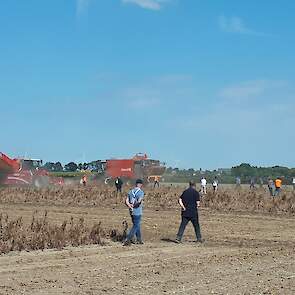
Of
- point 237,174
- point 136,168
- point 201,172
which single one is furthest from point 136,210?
point 237,174

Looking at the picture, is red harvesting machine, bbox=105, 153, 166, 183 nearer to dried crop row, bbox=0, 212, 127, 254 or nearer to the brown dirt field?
the brown dirt field

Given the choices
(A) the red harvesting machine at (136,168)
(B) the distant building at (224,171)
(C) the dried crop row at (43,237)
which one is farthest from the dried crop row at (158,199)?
(B) the distant building at (224,171)

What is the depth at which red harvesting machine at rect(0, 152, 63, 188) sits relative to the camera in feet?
164


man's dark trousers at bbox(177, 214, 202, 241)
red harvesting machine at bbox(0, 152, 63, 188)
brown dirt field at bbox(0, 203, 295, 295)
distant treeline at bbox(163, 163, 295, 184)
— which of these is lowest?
brown dirt field at bbox(0, 203, 295, 295)

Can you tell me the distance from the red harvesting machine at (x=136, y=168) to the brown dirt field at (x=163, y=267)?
37.7 m

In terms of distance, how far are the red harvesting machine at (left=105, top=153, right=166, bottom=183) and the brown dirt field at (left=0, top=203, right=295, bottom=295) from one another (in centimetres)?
3766

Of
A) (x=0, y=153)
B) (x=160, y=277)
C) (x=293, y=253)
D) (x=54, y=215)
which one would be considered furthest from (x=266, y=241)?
(x=0, y=153)

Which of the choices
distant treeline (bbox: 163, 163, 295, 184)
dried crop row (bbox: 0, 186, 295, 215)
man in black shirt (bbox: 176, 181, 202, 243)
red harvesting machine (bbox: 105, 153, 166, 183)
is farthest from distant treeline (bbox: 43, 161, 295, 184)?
man in black shirt (bbox: 176, 181, 202, 243)

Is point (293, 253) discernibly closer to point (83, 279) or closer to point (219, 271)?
point (219, 271)

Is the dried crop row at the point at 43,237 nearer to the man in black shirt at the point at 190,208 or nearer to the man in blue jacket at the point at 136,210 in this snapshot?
the man in blue jacket at the point at 136,210

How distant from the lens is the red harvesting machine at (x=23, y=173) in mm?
49944

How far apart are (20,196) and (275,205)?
1534 centimetres

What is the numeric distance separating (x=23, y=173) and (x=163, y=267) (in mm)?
39823

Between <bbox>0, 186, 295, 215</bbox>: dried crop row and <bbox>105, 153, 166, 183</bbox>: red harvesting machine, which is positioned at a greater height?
<bbox>105, 153, 166, 183</bbox>: red harvesting machine
